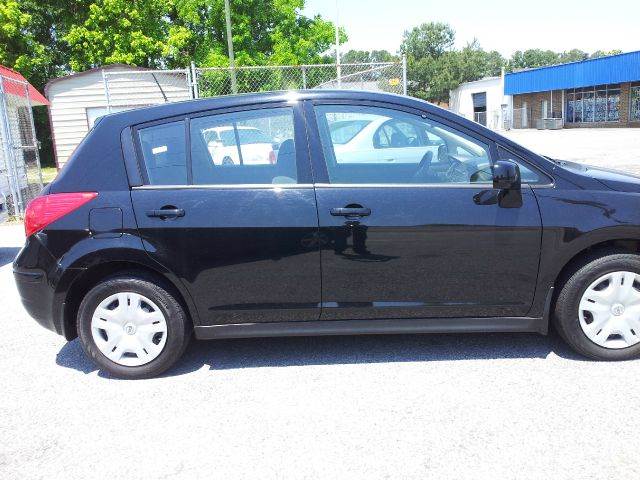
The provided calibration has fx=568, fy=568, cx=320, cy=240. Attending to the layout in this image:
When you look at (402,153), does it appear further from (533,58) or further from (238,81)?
(533,58)

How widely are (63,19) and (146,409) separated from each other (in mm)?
27818

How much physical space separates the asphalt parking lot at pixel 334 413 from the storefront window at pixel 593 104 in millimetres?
40681

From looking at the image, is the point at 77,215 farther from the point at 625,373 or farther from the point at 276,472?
the point at 625,373

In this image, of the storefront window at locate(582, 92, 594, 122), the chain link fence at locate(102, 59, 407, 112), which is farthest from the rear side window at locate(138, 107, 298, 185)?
the storefront window at locate(582, 92, 594, 122)

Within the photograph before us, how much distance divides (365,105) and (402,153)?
411 mm

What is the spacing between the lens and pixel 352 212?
347 cm

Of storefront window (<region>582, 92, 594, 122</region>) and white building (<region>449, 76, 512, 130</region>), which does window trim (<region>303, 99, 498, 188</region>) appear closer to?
storefront window (<region>582, 92, 594, 122</region>)

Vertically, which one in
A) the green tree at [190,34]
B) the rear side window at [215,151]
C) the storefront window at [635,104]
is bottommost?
the rear side window at [215,151]

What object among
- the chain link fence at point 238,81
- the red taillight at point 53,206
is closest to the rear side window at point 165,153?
the red taillight at point 53,206

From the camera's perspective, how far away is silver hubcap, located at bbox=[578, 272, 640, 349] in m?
3.54

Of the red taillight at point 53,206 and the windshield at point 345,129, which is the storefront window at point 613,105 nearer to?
the windshield at point 345,129

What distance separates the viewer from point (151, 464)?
277 centimetres

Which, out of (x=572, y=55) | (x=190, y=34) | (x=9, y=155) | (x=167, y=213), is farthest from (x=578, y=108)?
(x=572, y=55)

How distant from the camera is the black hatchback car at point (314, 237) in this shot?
11.5 feet
